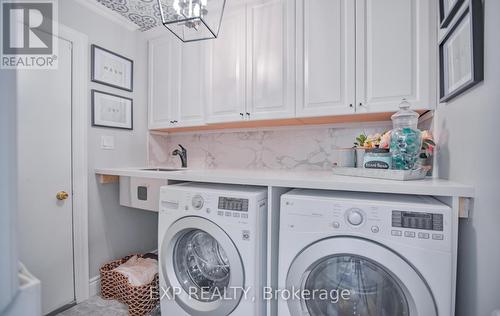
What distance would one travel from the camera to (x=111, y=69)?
2096mm

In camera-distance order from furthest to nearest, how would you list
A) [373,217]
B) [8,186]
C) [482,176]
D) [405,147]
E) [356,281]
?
1. [405,147]
2. [356,281]
3. [373,217]
4. [482,176]
5. [8,186]

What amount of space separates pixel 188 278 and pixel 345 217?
1.02m

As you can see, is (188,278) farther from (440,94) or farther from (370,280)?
(440,94)

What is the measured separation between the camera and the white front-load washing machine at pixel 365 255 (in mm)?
882

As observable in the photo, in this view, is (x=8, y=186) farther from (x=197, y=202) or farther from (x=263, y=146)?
(x=263, y=146)

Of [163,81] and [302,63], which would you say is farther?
[163,81]

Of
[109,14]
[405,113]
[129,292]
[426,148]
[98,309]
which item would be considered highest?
[109,14]

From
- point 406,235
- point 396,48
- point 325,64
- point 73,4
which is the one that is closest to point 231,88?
point 325,64

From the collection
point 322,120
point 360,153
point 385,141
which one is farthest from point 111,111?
point 385,141

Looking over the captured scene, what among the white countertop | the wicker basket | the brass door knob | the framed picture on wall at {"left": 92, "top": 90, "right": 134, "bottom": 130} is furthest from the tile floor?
the framed picture on wall at {"left": 92, "top": 90, "right": 134, "bottom": 130}

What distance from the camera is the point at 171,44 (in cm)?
227

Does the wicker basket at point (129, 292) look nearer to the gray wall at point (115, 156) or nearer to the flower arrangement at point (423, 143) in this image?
the gray wall at point (115, 156)

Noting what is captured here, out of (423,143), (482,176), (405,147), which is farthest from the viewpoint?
(423,143)

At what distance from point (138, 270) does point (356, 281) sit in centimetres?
165
